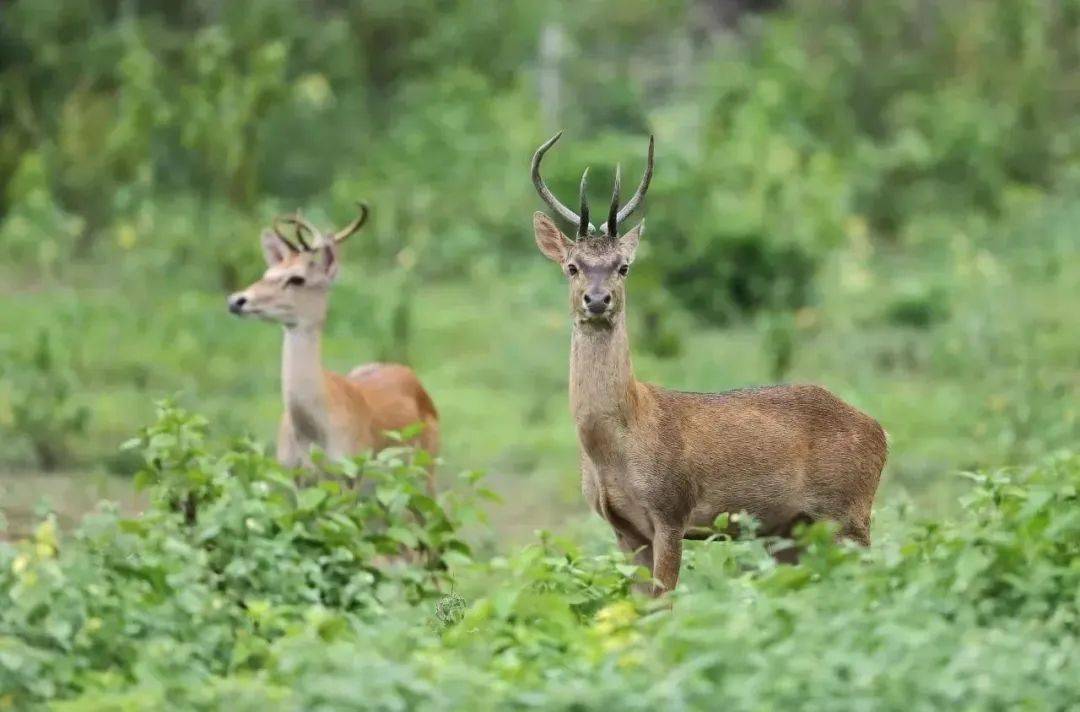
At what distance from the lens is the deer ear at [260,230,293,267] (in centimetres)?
1077

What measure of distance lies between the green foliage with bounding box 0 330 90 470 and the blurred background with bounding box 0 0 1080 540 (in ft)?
0.07

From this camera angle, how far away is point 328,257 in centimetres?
1072

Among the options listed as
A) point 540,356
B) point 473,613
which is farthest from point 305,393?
point 540,356

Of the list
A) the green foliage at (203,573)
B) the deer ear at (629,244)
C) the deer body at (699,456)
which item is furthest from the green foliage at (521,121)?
the green foliage at (203,573)

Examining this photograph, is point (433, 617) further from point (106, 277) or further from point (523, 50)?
point (523, 50)

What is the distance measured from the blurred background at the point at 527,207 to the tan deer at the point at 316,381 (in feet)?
2.82

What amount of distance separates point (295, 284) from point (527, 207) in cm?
709

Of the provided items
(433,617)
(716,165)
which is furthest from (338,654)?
(716,165)

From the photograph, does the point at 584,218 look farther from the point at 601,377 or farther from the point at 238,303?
the point at 238,303

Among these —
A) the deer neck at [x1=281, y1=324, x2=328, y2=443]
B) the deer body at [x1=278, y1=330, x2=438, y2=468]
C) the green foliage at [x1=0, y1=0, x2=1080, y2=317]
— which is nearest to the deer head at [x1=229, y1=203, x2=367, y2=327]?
the deer body at [x1=278, y1=330, x2=438, y2=468]

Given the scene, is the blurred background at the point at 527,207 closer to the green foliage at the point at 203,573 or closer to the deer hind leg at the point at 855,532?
the deer hind leg at the point at 855,532

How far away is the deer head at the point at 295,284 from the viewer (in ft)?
34.1

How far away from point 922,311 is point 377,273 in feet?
12.4

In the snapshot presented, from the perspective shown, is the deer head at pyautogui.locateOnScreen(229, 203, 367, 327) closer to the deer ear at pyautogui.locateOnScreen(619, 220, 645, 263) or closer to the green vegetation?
the green vegetation
